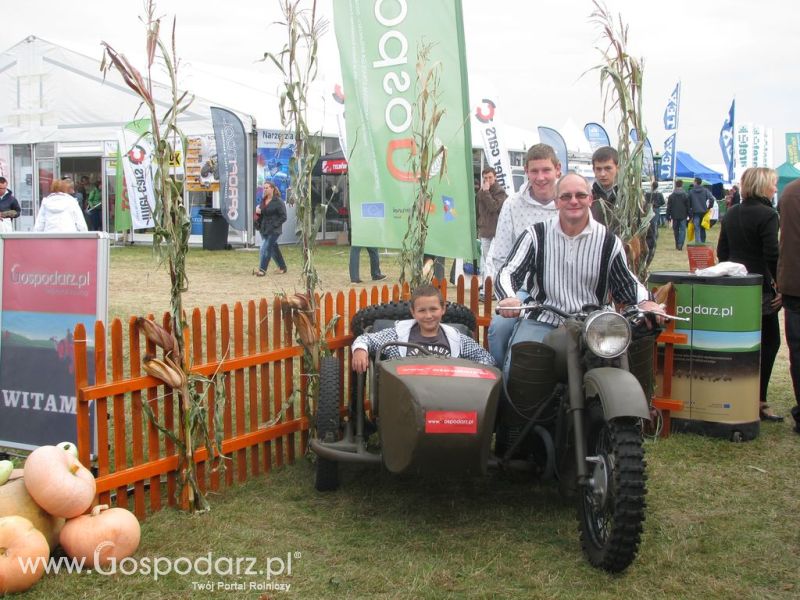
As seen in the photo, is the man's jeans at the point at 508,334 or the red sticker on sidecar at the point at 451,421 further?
the man's jeans at the point at 508,334

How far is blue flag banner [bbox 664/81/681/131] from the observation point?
82.4ft

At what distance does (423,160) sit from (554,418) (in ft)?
6.88

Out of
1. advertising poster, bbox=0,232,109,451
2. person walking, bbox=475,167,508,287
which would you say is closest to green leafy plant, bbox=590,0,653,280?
advertising poster, bbox=0,232,109,451

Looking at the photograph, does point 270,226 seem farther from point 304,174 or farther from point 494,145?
point 304,174

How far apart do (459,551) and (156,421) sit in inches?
62.9

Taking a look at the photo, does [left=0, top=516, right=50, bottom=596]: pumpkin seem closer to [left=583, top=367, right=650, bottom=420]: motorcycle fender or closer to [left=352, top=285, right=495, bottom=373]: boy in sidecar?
[left=352, top=285, right=495, bottom=373]: boy in sidecar

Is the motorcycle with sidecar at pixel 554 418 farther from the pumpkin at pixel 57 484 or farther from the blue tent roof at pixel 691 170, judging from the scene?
the blue tent roof at pixel 691 170

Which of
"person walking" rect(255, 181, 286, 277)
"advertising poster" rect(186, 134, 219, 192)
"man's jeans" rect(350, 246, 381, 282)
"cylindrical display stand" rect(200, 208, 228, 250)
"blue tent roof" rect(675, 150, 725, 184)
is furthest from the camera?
"blue tent roof" rect(675, 150, 725, 184)

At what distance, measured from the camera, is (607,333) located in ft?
11.8

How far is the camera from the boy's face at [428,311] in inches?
181

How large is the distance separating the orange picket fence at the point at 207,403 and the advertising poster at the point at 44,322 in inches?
7.7

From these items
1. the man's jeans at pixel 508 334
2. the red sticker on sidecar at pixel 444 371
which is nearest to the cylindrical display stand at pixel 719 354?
the man's jeans at pixel 508 334

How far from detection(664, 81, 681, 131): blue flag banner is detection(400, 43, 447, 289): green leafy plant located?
834 inches

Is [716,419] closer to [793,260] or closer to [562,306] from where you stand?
[793,260]
